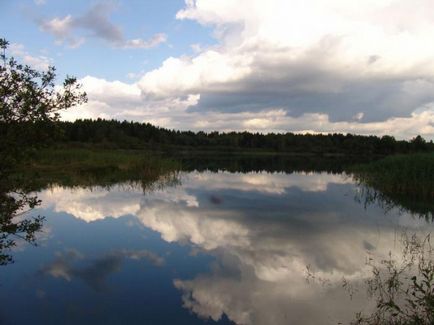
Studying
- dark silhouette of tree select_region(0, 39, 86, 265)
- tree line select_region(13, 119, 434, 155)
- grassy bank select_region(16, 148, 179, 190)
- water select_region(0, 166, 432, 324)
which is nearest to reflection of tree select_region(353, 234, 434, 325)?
water select_region(0, 166, 432, 324)

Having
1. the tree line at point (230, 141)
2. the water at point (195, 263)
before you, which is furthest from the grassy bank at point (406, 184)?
the tree line at point (230, 141)

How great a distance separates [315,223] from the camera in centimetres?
1642

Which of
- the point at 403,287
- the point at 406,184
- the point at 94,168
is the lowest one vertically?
the point at 403,287

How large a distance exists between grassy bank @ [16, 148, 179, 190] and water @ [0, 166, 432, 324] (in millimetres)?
7968

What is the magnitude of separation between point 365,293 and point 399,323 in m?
2.00

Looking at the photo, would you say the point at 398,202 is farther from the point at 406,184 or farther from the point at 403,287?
the point at 403,287

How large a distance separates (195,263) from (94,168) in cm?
2873

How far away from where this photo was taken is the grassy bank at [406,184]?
21.1 m

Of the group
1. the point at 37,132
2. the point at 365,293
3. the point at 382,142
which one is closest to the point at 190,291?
the point at 365,293

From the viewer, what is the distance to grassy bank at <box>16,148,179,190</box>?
2838 centimetres

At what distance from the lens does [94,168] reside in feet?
121

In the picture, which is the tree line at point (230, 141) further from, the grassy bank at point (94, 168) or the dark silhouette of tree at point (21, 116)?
the dark silhouette of tree at point (21, 116)

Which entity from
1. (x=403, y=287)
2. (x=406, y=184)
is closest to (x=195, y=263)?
(x=403, y=287)

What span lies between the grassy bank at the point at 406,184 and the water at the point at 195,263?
7.99 feet
